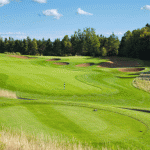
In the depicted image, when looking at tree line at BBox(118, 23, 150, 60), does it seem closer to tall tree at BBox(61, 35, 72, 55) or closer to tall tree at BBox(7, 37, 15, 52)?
tall tree at BBox(61, 35, 72, 55)

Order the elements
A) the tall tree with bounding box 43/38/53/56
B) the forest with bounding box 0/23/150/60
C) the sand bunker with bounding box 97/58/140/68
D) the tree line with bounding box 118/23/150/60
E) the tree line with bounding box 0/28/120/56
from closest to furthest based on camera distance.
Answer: the sand bunker with bounding box 97/58/140/68
the tree line with bounding box 118/23/150/60
the forest with bounding box 0/23/150/60
the tree line with bounding box 0/28/120/56
the tall tree with bounding box 43/38/53/56

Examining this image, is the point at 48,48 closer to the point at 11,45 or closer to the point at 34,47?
the point at 34,47

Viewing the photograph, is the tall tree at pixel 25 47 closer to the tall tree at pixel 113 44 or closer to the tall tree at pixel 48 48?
the tall tree at pixel 48 48

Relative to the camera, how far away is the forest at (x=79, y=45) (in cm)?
7062

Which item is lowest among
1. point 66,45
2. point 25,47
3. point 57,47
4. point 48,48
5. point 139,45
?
point 48,48

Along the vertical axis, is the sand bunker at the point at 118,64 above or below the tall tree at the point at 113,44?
below

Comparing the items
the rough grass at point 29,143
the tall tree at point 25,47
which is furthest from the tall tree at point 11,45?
the rough grass at point 29,143

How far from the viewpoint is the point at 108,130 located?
650 cm

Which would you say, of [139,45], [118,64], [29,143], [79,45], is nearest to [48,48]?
[79,45]

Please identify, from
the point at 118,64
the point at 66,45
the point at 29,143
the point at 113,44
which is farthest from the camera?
the point at 66,45

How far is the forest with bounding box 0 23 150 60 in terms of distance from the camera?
232ft

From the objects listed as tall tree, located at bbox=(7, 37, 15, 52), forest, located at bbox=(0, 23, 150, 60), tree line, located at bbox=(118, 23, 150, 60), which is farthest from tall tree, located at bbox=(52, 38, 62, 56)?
tree line, located at bbox=(118, 23, 150, 60)

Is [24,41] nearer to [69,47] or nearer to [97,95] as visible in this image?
[69,47]

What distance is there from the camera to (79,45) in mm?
83250
